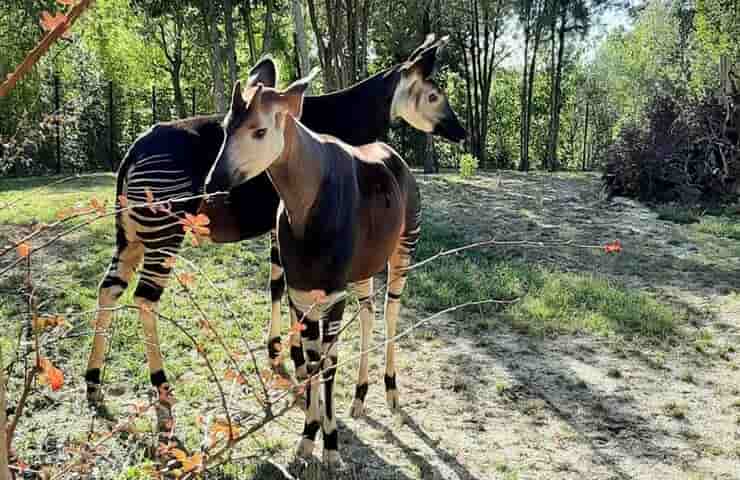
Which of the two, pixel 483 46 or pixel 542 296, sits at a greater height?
pixel 483 46

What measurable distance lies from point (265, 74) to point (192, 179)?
66cm

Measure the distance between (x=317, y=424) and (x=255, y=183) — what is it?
1242 millimetres

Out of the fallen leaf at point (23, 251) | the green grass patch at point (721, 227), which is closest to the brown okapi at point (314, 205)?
the fallen leaf at point (23, 251)

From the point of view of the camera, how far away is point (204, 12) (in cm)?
1455

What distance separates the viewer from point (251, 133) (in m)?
2.39

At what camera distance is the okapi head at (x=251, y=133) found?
2.35 meters

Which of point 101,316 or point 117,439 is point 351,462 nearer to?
point 117,439

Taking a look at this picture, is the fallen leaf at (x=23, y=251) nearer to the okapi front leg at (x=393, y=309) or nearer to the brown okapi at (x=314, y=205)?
the brown okapi at (x=314, y=205)

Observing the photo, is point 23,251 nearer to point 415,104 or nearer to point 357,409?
point 357,409

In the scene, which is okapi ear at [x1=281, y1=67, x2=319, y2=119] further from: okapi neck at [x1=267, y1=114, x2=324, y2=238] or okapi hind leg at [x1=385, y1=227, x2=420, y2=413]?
Result: okapi hind leg at [x1=385, y1=227, x2=420, y2=413]

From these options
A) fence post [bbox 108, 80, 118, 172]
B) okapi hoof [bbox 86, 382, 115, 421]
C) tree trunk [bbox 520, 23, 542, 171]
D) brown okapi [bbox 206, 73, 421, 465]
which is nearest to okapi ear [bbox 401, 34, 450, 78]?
brown okapi [bbox 206, 73, 421, 465]

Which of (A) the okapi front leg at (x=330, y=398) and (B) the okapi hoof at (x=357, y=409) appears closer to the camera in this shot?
(A) the okapi front leg at (x=330, y=398)

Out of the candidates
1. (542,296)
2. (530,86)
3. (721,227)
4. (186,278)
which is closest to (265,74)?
(186,278)

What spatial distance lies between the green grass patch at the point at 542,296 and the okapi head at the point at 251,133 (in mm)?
2829
